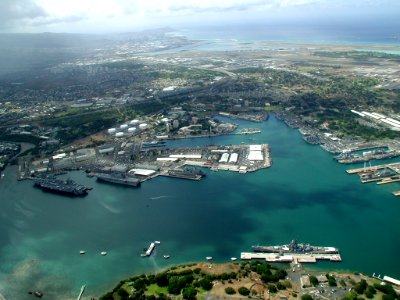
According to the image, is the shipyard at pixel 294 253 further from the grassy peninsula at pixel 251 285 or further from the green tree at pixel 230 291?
the green tree at pixel 230 291

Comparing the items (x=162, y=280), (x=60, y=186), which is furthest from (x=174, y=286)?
(x=60, y=186)

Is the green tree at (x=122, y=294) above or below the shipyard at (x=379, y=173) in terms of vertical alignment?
below

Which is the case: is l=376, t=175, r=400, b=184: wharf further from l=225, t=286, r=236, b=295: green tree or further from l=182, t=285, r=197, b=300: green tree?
A: l=182, t=285, r=197, b=300: green tree

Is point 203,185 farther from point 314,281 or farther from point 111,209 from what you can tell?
point 314,281

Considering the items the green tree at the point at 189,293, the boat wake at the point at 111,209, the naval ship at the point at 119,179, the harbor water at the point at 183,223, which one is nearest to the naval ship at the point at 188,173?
the harbor water at the point at 183,223

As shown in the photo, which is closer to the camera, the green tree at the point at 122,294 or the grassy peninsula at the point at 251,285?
the grassy peninsula at the point at 251,285

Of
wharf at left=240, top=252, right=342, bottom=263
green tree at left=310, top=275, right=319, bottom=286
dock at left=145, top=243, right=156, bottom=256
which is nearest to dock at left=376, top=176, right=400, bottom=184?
wharf at left=240, top=252, right=342, bottom=263

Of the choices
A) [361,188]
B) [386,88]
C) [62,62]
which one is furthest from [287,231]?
[62,62]
